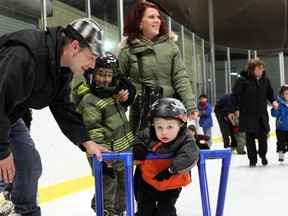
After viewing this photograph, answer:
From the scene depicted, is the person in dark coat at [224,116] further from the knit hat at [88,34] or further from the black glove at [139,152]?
the knit hat at [88,34]

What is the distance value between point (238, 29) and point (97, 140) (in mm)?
6585

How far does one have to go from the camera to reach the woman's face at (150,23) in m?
2.55

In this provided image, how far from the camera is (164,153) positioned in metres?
1.95

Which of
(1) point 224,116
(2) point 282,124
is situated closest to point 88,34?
(2) point 282,124

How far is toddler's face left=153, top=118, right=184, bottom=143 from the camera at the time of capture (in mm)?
1983

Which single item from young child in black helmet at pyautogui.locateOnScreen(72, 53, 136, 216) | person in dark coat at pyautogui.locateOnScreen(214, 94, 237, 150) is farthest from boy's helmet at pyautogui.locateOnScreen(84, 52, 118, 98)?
person in dark coat at pyautogui.locateOnScreen(214, 94, 237, 150)

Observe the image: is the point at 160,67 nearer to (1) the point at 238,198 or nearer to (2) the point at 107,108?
(2) the point at 107,108

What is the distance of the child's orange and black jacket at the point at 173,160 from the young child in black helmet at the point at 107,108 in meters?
0.40

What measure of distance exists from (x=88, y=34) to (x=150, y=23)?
106cm

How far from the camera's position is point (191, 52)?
9867 millimetres

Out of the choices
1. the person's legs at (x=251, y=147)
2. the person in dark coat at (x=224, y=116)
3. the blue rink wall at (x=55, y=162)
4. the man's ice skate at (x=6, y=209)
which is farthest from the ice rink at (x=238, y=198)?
the person in dark coat at (x=224, y=116)

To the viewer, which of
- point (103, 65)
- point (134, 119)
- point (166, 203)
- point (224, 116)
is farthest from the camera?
point (224, 116)

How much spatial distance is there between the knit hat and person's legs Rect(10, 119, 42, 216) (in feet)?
1.80

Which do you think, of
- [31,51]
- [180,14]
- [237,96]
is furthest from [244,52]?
[31,51]
